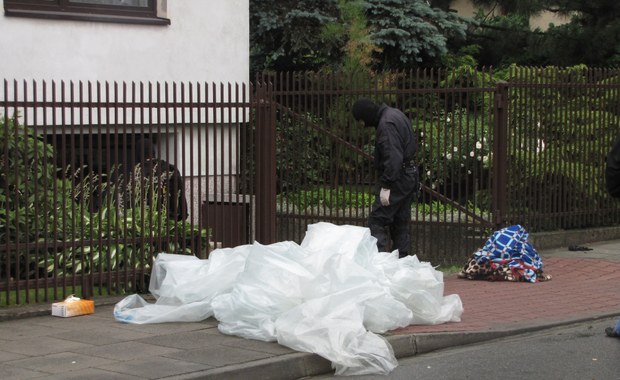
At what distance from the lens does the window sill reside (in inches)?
460

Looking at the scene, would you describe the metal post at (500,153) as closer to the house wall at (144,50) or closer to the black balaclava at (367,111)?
the black balaclava at (367,111)

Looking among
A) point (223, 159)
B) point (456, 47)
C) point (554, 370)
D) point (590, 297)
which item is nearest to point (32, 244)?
point (223, 159)

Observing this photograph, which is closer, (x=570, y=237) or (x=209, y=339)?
(x=209, y=339)

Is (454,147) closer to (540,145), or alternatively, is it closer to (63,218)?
(540,145)

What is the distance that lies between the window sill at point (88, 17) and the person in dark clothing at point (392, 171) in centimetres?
401

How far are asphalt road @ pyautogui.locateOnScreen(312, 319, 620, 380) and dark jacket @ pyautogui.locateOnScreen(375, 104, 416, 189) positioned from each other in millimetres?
2310

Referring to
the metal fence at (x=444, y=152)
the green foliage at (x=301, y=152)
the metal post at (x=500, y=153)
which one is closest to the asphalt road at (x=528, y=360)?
the metal post at (x=500, y=153)

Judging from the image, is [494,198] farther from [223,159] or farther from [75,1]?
[75,1]

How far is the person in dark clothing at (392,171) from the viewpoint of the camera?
9.72 metres

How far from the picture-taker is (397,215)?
1002cm

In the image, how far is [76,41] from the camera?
12203 millimetres

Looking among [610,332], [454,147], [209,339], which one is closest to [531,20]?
[454,147]

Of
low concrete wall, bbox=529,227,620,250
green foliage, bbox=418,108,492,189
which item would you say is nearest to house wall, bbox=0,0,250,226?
green foliage, bbox=418,108,492,189

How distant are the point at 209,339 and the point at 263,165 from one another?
310 cm
